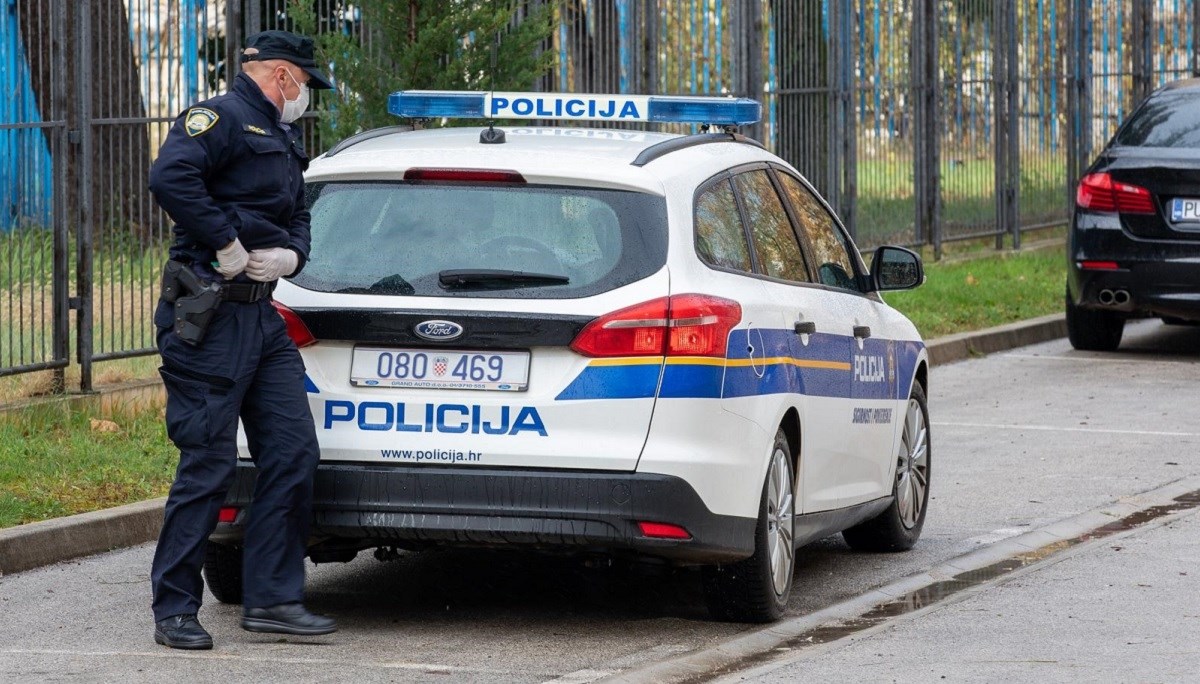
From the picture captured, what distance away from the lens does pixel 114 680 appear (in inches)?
232

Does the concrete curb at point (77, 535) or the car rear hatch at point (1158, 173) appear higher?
the car rear hatch at point (1158, 173)

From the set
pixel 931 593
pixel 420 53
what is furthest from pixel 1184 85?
pixel 931 593

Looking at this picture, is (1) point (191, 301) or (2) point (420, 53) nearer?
(1) point (191, 301)

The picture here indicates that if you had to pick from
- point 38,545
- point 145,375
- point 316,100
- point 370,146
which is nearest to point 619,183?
point 370,146

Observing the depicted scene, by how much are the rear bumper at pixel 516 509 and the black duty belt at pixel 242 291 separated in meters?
0.54

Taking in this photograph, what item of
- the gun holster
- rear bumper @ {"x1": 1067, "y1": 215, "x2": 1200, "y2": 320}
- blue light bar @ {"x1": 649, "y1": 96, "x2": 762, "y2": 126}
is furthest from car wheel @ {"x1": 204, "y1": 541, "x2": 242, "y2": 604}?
rear bumper @ {"x1": 1067, "y1": 215, "x2": 1200, "y2": 320}

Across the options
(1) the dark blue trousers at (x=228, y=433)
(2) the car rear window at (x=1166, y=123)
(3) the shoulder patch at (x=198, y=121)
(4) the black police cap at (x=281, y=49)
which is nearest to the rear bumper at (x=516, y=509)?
(1) the dark blue trousers at (x=228, y=433)

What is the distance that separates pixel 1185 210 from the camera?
14023mm

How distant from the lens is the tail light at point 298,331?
6.41 metres

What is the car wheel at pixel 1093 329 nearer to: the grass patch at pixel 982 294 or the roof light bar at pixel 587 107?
the grass patch at pixel 982 294

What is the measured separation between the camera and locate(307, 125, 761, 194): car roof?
6488 millimetres

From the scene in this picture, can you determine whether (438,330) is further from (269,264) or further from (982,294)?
(982,294)

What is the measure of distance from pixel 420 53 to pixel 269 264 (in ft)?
17.9

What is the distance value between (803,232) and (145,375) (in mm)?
4973
